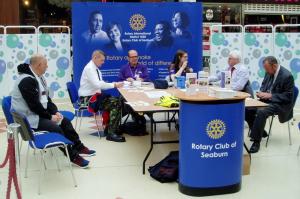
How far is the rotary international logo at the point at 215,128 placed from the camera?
424 cm

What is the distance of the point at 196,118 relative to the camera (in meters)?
4.24

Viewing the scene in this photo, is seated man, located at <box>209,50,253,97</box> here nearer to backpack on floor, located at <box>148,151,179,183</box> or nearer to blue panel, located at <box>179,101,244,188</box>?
backpack on floor, located at <box>148,151,179,183</box>

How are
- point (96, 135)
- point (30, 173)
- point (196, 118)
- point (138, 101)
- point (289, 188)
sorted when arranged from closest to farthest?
point (196, 118), point (289, 188), point (30, 173), point (138, 101), point (96, 135)

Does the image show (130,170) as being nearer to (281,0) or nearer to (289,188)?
(289,188)

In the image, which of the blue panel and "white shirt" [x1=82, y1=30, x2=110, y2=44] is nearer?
the blue panel

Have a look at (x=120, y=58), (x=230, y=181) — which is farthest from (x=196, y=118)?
(x=120, y=58)

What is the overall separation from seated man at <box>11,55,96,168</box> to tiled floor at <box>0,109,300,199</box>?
38 centimetres

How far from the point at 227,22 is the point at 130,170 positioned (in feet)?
31.2

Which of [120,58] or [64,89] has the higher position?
[120,58]

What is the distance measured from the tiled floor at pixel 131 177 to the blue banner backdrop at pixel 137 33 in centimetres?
236

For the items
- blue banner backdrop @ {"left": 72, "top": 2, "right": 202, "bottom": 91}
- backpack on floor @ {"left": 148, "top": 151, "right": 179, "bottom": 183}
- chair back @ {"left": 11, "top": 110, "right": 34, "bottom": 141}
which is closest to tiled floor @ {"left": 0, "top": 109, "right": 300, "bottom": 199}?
backpack on floor @ {"left": 148, "top": 151, "right": 179, "bottom": 183}

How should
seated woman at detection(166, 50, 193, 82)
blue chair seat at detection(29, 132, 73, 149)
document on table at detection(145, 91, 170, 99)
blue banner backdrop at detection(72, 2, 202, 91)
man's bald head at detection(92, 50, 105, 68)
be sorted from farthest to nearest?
blue banner backdrop at detection(72, 2, 202, 91) < seated woman at detection(166, 50, 193, 82) < man's bald head at detection(92, 50, 105, 68) < document on table at detection(145, 91, 170, 99) < blue chair seat at detection(29, 132, 73, 149)

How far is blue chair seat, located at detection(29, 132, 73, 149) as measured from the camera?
444cm

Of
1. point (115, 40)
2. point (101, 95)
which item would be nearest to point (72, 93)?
point (101, 95)
